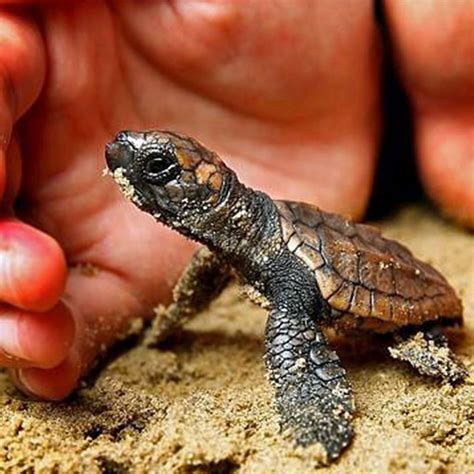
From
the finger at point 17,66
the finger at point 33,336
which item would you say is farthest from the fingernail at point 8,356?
the finger at point 17,66

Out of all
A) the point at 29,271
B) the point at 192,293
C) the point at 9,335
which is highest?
the point at 29,271

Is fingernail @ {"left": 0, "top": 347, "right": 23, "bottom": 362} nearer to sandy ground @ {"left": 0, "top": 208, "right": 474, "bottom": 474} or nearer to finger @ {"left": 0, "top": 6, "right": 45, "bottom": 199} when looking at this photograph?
sandy ground @ {"left": 0, "top": 208, "right": 474, "bottom": 474}

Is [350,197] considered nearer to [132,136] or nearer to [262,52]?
[262,52]

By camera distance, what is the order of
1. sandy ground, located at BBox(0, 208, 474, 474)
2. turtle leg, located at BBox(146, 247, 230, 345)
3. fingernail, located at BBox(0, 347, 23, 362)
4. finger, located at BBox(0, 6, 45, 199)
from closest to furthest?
sandy ground, located at BBox(0, 208, 474, 474), fingernail, located at BBox(0, 347, 23, 362), finger, located at BBox(0, 6, 45, 199), turtle leg, located at BBox(146, 247, 230, 345)

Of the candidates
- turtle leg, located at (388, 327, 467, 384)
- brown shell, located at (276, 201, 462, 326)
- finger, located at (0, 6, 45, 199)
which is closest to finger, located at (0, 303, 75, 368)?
finger, located at (0, 6, 45, 199)

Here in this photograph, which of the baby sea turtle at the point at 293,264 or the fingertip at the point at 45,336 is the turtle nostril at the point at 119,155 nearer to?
the baby sea turtle at the point at 293,264

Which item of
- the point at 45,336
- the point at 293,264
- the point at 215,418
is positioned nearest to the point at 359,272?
the point at 293,264

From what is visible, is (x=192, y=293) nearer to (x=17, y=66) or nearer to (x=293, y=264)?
(x=293, y=264)
